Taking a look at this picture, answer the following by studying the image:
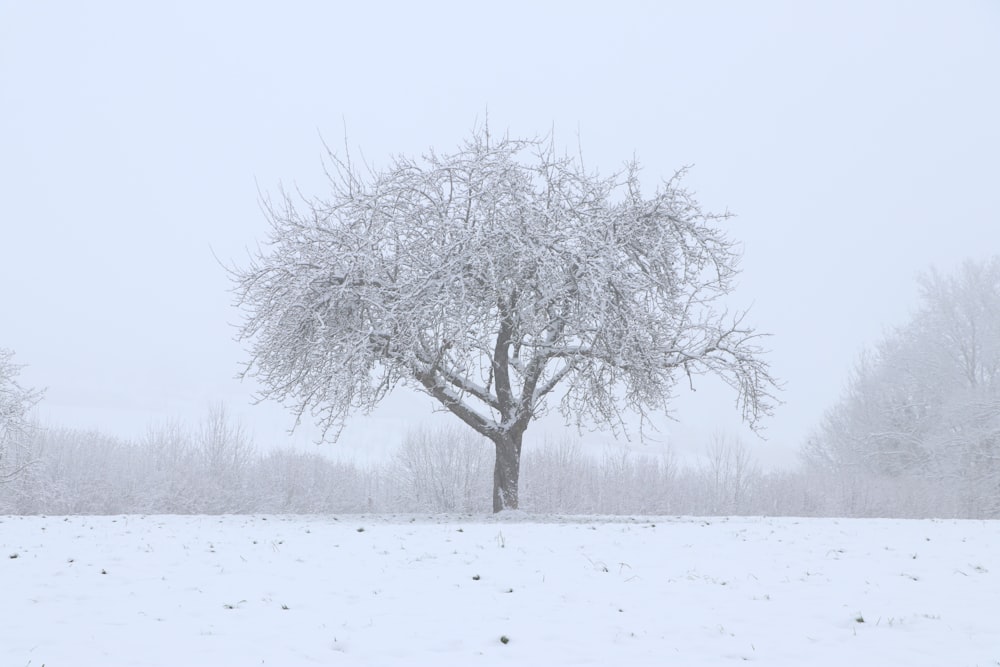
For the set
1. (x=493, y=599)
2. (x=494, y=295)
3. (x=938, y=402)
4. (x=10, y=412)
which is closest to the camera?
(x=493, y=599)

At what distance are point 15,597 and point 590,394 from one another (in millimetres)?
12571

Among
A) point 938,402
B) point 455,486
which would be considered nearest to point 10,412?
point 455,486

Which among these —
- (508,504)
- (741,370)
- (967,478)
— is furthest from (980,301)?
(508,504)

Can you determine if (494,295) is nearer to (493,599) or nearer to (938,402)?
(493,599)

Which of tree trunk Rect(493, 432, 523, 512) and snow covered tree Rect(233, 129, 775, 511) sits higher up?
snow covered tree Rect(233, 129, 775, 511)

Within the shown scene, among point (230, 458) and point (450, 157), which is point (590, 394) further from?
point (230, 458)

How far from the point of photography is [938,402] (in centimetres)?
3478

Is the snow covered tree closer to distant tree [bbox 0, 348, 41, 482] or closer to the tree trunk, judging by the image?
the tree trunk

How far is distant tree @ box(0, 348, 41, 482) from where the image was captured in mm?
26047

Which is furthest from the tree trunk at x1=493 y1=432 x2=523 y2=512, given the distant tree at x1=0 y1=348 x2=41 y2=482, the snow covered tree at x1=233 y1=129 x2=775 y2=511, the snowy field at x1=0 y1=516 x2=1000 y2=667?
the distant tree at x1=0 y1=348 x2=41 y2=482

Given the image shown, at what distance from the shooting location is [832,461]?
4025 cm

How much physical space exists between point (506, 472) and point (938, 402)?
92.2 feet

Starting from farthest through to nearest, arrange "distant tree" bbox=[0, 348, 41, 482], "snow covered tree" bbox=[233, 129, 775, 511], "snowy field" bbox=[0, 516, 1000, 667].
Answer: "distant tree" bbox=[0, 348, 41, 482]
"snow covered tree" bbox=[233, 129, 775, 511]
"snowy field" bbox=[0, 516, 1000, 667]

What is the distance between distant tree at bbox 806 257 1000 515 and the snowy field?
2131 centimetres
